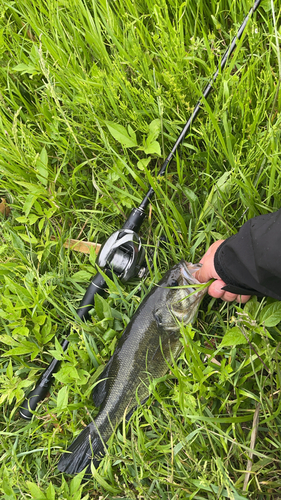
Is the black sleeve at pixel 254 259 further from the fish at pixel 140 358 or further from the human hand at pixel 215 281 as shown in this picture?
the fish at pixel 140 358

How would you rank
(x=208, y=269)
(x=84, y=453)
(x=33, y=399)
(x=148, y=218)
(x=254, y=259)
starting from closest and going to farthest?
1. (x=254, y=259)
2. (x=208, y=269)
3. (x=84, y=453)
4. (x=33, y=399)
5. (x=148, y=218)

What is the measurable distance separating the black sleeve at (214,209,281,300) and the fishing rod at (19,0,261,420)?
0.65 metres

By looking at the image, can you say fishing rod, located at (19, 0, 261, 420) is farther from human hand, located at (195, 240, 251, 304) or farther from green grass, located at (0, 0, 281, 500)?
human hand, located at (195, 240, 251, 304)

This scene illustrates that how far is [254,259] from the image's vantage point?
194 centimetres

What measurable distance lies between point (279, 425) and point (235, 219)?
4.71 feet

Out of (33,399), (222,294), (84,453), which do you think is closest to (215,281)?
(222,294)

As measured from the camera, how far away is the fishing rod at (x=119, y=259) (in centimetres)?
248

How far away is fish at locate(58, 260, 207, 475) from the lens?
2.45 metres

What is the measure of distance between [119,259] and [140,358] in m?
0.74

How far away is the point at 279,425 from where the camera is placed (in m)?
2.23

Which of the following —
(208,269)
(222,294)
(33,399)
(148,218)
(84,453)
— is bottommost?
(84,453)

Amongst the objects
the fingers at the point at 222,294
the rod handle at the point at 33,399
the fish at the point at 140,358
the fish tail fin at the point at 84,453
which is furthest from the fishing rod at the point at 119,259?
the fingers at the point at 222,294

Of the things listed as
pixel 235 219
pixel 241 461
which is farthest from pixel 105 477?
pixel 235 219

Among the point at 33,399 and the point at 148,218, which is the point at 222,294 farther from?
the point at 33,399
